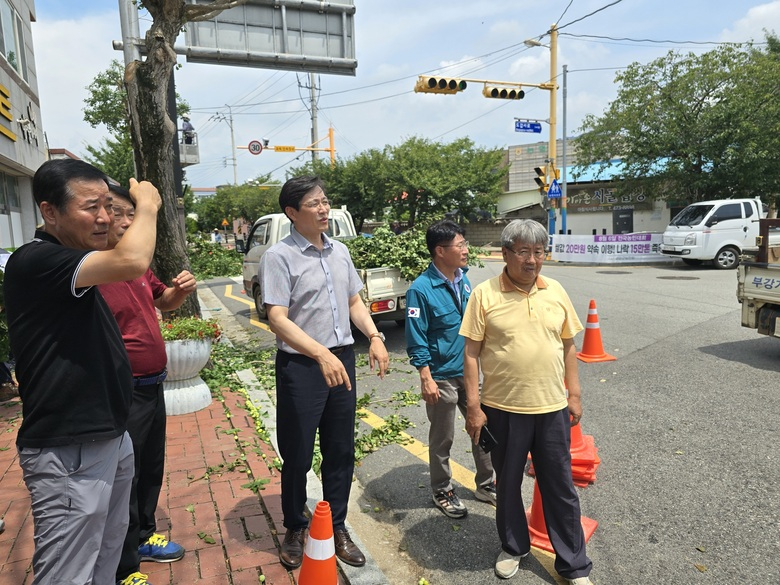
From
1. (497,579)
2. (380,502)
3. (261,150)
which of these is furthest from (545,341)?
(261,150)

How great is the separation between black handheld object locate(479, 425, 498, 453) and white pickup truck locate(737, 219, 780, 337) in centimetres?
515

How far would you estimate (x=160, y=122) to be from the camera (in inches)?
229

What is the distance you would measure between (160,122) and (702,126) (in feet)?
64.8

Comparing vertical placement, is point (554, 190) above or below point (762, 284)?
above

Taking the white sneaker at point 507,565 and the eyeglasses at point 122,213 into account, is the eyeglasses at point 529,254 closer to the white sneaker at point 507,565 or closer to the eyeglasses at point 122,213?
the white sneaker at point 507,565

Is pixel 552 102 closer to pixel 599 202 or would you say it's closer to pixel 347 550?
pixel 599 202

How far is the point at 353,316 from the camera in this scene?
10.3 ft

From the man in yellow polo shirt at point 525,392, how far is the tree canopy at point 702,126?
1988 centimetres

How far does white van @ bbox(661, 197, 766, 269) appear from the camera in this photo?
17.1 metres

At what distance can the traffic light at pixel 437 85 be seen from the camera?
14766 millimetres

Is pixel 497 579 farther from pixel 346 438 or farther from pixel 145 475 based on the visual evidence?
pixel 145 475

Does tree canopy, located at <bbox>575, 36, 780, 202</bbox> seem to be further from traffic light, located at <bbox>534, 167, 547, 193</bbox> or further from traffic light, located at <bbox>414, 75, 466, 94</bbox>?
traffic light, located at <bbox>414, 75, 466, 94</bbox>

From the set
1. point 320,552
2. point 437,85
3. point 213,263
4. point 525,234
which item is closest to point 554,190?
point 437,85

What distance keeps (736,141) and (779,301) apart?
15.9 metres
